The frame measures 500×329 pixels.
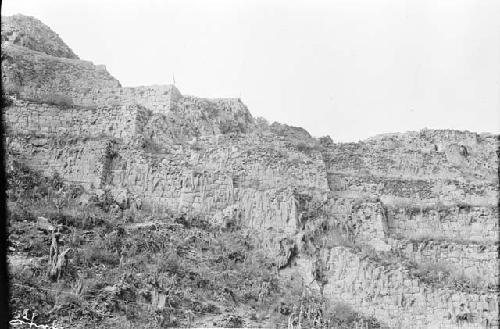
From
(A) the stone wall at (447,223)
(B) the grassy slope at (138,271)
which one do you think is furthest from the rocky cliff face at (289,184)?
(B) the grassy slope at (138,271)

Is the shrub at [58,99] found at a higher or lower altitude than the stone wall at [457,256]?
higher

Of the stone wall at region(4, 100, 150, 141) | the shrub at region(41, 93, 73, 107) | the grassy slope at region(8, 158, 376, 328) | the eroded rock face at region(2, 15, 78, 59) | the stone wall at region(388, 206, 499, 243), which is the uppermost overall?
the eroded rock face at region(2, 15, 78, 59)

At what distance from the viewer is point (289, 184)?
68.0 ft

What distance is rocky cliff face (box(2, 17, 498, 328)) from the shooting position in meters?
17.4

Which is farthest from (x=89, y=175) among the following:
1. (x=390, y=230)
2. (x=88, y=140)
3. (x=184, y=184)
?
(x=390, y=230)

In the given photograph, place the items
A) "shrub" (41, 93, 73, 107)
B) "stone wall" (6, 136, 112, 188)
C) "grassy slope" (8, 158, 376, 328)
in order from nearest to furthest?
"grassy slope" (8, 158, 376, 328), "stone wall" (6, 136, 112, 188), "shrub" (41, 93, 73, 107)

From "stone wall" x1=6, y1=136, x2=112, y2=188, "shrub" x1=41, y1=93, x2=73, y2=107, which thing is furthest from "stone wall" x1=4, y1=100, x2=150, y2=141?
"stone wall" x1=6, y1=136, x2=112, y2=188

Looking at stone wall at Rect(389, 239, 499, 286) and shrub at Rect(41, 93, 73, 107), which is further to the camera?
shrub at Rect(41, 93, 73, 107)

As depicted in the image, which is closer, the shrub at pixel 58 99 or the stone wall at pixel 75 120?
the stone wall at pixel 75 120

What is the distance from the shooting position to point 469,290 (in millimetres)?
16906

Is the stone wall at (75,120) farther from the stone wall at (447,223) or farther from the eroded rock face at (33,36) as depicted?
the stone wall at (447,223)

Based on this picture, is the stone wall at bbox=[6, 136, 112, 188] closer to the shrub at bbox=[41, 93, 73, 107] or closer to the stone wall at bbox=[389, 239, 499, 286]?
the shrub at bbox=[41, 93, 73, 107]

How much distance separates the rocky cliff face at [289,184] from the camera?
57.2ft

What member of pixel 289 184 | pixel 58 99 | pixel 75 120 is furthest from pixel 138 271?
pixel 58 99
